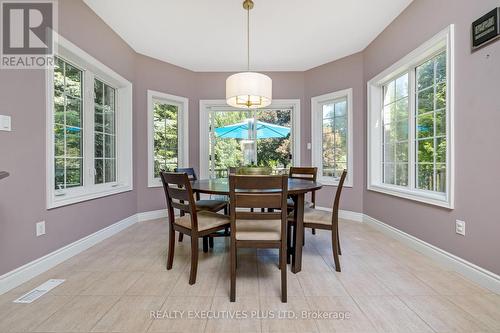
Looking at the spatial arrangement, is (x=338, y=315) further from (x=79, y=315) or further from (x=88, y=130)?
(x=88, y=130)

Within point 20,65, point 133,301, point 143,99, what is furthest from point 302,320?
point 143,99

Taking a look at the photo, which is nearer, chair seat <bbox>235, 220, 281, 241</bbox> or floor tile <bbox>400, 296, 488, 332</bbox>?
floor tile <bbox>400, 296, 488, 332</bbox>

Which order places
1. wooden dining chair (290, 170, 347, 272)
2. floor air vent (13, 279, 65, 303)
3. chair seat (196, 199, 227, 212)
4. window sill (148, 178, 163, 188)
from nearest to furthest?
floor air vent (13, 279, 65, 303), wooden dining chair (290, 170, 347, 272), chair seat (196, 199, 227, 212), window sill (148, 178, 163, 188)

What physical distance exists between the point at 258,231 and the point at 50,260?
1937 mm

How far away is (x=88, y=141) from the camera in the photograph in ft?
9.21

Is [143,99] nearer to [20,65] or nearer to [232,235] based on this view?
[20,65]

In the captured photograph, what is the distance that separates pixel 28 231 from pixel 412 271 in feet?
10.6

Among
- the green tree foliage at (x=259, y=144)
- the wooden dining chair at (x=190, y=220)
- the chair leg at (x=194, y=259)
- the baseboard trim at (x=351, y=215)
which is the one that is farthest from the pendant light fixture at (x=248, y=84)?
the baseboard trim at (x=351, y=215)

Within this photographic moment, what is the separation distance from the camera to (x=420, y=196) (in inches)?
95.7

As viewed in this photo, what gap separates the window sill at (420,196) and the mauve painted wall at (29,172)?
3569 mm

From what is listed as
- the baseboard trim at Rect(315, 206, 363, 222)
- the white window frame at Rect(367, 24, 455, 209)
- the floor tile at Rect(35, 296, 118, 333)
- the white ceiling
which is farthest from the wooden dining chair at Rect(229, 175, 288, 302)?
the baseboard trim at Rect(315, 206, 363, 222)

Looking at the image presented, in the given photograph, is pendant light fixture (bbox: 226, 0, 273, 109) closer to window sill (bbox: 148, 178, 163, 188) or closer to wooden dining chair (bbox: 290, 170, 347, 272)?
wooden dining chair (bbox: 290, 170, 347, 272)

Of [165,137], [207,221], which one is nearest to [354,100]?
[207,221]

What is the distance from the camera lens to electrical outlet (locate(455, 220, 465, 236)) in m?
1.96
